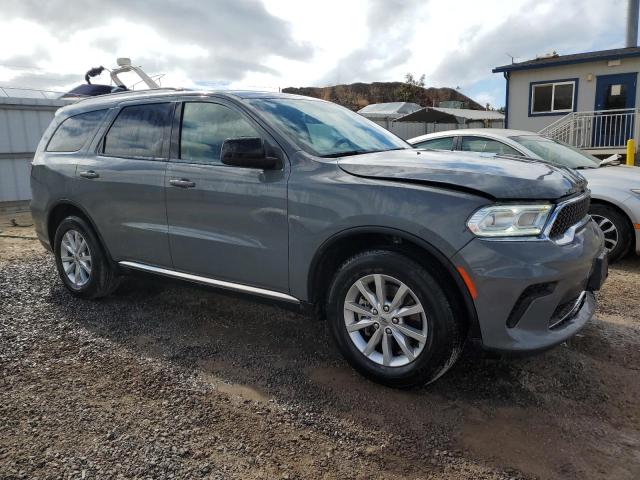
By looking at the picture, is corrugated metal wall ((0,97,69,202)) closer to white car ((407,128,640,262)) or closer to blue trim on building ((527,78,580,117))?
white car ((407,128,640,262))

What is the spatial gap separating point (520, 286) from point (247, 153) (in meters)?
1.80

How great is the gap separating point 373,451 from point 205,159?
2327 mm

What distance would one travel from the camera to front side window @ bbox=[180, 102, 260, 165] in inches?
149

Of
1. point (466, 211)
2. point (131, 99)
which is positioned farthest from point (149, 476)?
point (131, 99)

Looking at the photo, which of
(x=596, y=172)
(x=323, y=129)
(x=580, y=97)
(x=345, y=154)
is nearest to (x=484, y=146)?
(x=596, y=172)

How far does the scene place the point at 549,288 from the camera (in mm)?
2814

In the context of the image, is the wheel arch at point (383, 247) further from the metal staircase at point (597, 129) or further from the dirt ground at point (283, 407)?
the metal staircase at point (597, 129)

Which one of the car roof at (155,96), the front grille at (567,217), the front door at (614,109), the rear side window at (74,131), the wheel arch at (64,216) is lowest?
the wheel arch at (64,216)

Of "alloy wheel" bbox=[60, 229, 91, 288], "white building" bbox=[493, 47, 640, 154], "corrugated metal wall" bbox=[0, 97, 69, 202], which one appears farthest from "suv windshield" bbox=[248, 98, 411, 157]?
"white building" bbox=[493, 47, 640, 154]

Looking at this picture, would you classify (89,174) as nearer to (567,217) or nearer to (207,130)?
(207,130)

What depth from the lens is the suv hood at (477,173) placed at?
9.36ft

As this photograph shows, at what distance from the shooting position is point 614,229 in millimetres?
5723

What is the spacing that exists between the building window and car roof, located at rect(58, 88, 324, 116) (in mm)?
16348

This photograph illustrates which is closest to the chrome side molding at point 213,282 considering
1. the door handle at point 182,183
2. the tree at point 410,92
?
the door handle at point 182,183
